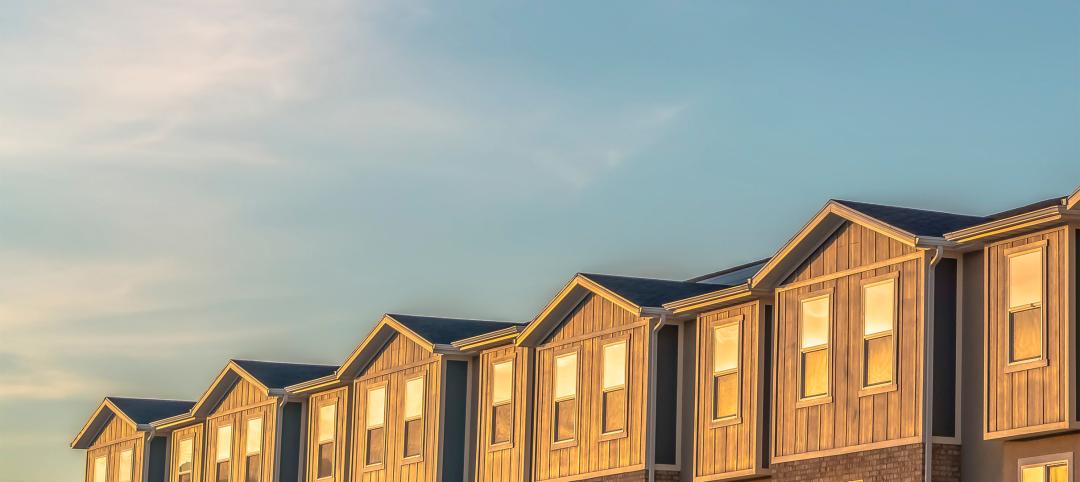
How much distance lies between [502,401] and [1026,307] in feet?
48.1

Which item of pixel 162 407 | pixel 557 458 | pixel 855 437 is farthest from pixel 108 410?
pixel 855 437

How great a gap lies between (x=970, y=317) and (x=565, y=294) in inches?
414

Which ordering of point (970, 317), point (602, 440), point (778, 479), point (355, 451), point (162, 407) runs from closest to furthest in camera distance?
1. point (970, 317)
2. point (778, 479)
3. point (602, 440)
4. point (355, 451)
5. point (162, 407)

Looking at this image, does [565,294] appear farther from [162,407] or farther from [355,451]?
[162,407]

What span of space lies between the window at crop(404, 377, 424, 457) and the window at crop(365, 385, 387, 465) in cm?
95

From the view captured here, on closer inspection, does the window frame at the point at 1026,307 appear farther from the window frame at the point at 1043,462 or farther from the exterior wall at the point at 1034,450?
the window frame at the point at 1043,462

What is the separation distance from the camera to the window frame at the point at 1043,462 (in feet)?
87.1

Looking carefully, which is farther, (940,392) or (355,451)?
(355,451)

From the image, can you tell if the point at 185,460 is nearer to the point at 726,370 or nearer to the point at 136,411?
the point at 136,411

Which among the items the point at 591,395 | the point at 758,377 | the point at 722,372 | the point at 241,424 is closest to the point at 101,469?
the point at 241,424

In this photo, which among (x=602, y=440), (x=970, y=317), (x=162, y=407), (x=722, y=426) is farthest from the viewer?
(x=162, y=407)

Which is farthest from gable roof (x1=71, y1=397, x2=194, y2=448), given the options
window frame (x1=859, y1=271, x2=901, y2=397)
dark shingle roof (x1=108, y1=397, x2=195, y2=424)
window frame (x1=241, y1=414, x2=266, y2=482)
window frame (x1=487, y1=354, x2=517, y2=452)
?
window frame (x1=859, y1=271, x2=901, y2=397)

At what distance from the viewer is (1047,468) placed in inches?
1061

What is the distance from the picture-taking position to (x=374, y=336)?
43312 millimetres
